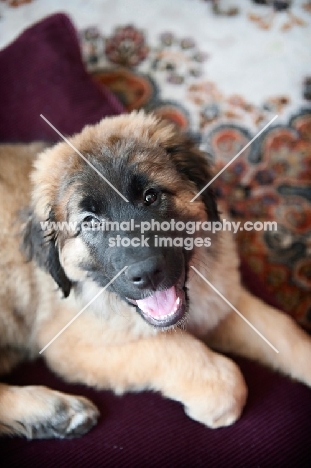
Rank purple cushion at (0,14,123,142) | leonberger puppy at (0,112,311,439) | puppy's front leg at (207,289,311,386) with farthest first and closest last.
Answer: purple cushion at (0,14,123,142)
puppy's front leg at (207,289,311,386)
leonberger puppy at (0,112,311,439)

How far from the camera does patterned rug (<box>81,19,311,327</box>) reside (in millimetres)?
2316

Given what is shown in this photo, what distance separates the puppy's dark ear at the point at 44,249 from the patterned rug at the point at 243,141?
930 millimetres

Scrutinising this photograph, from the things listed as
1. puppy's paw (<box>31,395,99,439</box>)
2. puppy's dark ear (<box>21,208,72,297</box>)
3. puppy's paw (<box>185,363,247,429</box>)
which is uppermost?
puppy's dark ear (<box>21,208,72,297</box>)

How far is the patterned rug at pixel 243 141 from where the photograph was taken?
2316 mm

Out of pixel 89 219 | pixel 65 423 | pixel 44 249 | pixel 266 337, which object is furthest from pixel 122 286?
pixel 266 337

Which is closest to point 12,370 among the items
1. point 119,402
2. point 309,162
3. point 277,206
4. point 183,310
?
point 119,402

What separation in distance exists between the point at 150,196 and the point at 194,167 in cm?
22

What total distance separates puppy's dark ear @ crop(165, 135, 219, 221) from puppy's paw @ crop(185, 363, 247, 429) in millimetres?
521

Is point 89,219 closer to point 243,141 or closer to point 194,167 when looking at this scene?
point 194,167

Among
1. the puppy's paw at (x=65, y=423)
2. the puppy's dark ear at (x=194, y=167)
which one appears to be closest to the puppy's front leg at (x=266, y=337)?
the puppy's dark ear at (x=194, y=167)

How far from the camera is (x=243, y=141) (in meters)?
2.59

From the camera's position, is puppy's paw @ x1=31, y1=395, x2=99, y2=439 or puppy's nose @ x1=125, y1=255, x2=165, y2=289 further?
puppy's paw @ x1=31, y1=395, x2=99, y2=439

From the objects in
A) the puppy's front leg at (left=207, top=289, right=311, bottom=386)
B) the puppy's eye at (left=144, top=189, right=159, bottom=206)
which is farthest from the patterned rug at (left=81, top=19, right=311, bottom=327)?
the puppy's eye at (left=144, top=189, right=159, bottom=206)

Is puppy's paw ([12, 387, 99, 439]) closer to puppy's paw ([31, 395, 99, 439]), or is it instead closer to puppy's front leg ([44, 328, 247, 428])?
puppy's paw ([31, 395, 99, 439])
